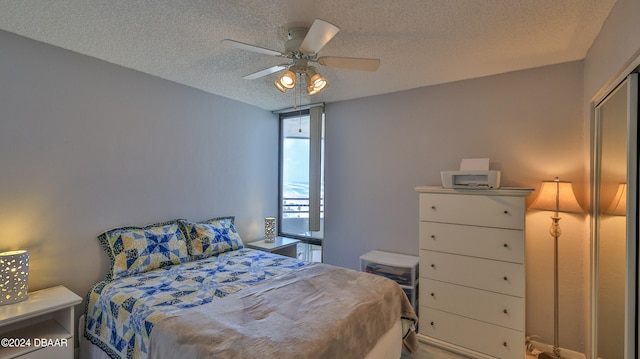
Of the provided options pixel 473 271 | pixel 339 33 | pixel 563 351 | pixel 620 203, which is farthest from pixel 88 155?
pixel 563 351

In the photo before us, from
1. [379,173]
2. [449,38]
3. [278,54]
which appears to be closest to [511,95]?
[449,38]

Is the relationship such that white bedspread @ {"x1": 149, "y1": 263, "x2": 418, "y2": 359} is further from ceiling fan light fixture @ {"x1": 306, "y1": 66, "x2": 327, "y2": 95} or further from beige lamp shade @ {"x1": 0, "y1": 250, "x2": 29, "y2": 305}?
ceiling fan light fixture @ {"x1": 306, "y1": 66, "x2": 327, "y2": 95}

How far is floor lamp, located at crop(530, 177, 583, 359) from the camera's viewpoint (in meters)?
2.13

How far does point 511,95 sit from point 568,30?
0.77 metres

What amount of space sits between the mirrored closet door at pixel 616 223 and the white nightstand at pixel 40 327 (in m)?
3.21

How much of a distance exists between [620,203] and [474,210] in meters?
0.90

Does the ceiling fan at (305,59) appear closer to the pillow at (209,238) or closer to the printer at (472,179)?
the printer at (472,179)

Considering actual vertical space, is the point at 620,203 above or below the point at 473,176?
below

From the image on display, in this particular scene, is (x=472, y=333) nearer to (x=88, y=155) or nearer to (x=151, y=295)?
(x=151, y=295)

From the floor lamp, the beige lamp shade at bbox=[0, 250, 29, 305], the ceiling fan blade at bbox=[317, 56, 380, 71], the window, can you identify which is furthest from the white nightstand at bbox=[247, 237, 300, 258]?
the floor lamp

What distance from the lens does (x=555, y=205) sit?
2172 millimetres

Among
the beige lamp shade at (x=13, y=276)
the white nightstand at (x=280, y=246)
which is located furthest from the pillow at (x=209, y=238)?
the beige lamp shade at (x=13, y=276)

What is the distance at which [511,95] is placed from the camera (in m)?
2.57

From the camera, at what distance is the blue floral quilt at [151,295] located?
1.69 metres
